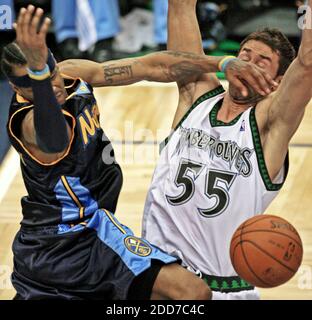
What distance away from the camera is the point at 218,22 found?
10500mm

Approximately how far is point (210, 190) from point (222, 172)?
12 cm

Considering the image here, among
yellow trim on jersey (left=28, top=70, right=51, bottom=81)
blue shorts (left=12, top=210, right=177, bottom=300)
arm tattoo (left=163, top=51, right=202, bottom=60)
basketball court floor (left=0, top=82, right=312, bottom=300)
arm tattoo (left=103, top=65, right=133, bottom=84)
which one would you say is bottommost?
basketball court floor (left=0, top=82, right=312, bottom=300)

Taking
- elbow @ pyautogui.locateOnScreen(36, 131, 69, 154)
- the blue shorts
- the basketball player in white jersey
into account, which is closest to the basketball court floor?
the basketball player in white jersey

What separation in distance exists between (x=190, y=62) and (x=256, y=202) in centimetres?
89

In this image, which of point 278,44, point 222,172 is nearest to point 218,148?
point 222,172

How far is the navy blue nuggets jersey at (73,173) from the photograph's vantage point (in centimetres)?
463

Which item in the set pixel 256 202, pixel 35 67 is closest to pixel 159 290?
pixel 256 202

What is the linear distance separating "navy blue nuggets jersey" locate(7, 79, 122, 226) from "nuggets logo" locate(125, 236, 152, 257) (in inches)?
8.7

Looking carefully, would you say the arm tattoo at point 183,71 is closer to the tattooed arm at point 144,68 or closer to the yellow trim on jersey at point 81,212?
the tattooed arm at point 144,68

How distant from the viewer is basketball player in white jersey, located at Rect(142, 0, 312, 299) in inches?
202

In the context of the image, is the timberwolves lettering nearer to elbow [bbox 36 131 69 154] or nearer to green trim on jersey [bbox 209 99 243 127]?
green trim on jersey [bbox 209 99 243 127]

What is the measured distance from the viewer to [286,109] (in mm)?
4941

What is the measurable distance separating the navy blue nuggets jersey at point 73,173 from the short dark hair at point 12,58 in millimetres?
203

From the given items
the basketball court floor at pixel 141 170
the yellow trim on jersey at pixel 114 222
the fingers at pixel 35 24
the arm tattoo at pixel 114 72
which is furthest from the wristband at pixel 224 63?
the basketball court floor at pixel 141 170
